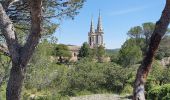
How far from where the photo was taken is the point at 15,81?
20.1 ft

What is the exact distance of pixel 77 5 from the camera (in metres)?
9.69

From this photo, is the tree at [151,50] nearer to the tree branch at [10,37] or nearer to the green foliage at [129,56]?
the tree branch at [10,37]

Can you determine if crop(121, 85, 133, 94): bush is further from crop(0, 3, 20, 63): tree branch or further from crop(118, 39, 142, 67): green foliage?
crop(0, 3, 20, 63): tree branch

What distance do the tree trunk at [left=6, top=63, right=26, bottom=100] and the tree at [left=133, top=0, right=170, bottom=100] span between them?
297 centimetres

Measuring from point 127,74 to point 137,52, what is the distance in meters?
33.1

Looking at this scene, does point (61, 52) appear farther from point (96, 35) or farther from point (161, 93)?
point (161, 93)

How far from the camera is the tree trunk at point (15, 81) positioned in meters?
6.08

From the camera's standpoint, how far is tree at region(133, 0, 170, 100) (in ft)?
11.1

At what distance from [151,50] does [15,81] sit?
3.13 metres

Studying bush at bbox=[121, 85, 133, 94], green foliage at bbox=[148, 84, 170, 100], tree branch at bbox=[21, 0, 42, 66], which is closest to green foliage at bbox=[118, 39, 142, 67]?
bush at bbox=[121, 85, 133, 94]

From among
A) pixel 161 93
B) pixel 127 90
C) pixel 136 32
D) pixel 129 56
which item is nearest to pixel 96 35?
pixel 136 32

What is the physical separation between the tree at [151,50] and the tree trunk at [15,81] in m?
2.97

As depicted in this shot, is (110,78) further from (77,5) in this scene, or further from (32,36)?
(32,36)

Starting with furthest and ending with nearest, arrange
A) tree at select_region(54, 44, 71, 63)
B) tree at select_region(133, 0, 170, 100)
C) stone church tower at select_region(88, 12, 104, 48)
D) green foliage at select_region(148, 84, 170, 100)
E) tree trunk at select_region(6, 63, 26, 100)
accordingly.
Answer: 1. stone church tower at select_region(88, 12, 104, 48)
2. tree at select_region(54, 44, 71, 63)
3. green foliage at select_region(148, 84, 170, 100)
4. tree trunk at select_region(6, 63, 26, 100)
5. tree at select_region(133, 0, 170, 100)
